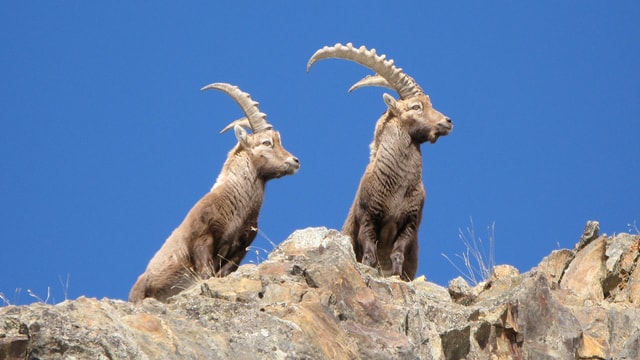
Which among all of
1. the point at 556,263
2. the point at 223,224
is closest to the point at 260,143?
the point at 223,224

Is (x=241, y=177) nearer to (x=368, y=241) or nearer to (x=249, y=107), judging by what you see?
(x=249, y=107)

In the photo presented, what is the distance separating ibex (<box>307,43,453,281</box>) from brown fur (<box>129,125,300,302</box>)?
3.40 ft

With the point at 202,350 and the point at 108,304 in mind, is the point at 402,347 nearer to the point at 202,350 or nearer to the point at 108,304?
the point at 202,350

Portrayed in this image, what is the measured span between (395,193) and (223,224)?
2181mm

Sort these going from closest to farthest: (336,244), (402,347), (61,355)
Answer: (61,355) < (402,347) < (336,244)

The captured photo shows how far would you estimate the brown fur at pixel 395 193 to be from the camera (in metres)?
13.2

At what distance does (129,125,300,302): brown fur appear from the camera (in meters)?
12.0

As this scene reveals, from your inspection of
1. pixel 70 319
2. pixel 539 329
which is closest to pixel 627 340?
pixel 539 329

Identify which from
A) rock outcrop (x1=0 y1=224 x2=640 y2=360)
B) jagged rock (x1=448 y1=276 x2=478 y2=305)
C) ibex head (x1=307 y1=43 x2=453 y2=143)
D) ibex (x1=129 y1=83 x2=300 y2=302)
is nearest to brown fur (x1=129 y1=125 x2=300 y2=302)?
ibex (x1=129 y1=83 x2=300 y2=302)

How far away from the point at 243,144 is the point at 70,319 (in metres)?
7.24

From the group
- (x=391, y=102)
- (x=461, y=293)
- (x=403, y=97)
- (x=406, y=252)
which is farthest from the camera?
(x=403, y=97)

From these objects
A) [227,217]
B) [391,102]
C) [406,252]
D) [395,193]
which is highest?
[391,102]

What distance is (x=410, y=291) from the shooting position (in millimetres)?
8742

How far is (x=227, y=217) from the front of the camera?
496 inches
